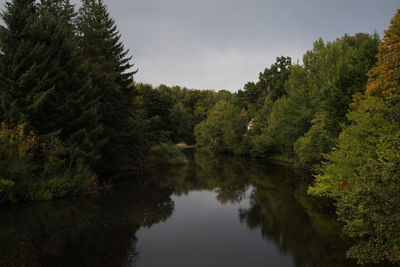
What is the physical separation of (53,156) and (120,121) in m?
13.8

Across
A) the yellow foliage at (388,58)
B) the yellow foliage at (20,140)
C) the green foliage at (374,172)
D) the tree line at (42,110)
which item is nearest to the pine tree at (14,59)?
the tree line at (42,110)

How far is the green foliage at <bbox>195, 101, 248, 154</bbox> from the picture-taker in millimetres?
62719

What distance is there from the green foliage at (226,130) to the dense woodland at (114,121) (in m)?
15.0

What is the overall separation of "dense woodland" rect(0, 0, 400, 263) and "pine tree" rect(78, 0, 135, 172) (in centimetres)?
13

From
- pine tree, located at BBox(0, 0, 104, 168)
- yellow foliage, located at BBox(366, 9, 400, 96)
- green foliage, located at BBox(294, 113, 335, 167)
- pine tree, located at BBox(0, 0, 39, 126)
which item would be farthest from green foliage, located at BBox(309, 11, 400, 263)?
pine tree, located at BBox(0, 0, 39, 126)

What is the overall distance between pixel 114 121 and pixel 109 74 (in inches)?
211

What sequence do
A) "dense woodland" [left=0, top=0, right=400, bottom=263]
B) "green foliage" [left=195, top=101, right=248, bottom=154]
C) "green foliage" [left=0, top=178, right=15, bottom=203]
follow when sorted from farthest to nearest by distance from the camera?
1. "green foliage" [left=195, top=101, right=248, bottom=154]
2. "green foliage" [left=0, top=178, right=15, bottom=203]
3. "dense woodland" [left=0, top=0, right=400, bottom=263]

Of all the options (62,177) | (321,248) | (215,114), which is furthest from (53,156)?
(215,114)

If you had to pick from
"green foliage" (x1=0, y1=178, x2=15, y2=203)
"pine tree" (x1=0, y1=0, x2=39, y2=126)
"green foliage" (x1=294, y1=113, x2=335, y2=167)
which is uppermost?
"pine tree" (x1=0, y1=0, x2=39, y2=126)

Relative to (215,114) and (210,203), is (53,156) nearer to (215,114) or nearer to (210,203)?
(210,203)

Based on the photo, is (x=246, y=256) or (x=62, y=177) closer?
(x=246, y=256)

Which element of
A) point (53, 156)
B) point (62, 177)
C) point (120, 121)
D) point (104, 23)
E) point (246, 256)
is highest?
point (104, 23)

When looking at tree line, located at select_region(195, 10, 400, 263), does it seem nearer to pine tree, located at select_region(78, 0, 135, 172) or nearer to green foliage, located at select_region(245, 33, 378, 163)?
green foliage, located at select_region(245, 33, 378, 163)

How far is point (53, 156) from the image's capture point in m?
21.6
